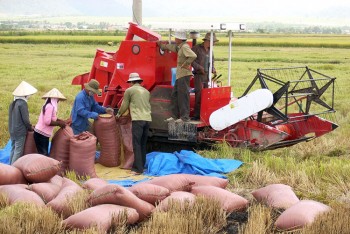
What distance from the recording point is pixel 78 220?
18.5 ft

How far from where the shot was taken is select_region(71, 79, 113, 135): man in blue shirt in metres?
10.1

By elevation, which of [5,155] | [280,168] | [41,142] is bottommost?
[5,155]

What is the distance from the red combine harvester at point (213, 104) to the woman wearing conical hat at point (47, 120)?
1.94 m

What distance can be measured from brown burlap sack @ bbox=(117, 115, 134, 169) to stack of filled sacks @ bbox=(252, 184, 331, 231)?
3821mm

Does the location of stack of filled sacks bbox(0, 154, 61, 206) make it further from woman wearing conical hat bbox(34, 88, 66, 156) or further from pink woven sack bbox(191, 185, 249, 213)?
woman wearing conical hat bbox(34, 88, 66, 156)

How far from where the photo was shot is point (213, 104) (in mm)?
10664

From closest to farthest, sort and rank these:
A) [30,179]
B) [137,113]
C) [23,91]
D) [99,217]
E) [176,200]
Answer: [99,217] → [176,200] → [30,179] → [23,91] → [137,113]

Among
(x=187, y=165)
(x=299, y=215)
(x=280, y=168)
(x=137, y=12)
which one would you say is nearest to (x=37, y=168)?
(x=187, y=165)

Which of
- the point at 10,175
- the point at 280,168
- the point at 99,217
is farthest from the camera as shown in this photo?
the point at 280,168

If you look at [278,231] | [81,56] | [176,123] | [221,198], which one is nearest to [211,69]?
[176,123]

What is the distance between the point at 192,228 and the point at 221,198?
1103 millimetres

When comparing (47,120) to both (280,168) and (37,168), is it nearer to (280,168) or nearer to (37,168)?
(37,168)

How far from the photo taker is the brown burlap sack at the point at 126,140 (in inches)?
408

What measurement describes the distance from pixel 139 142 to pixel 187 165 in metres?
0.93
